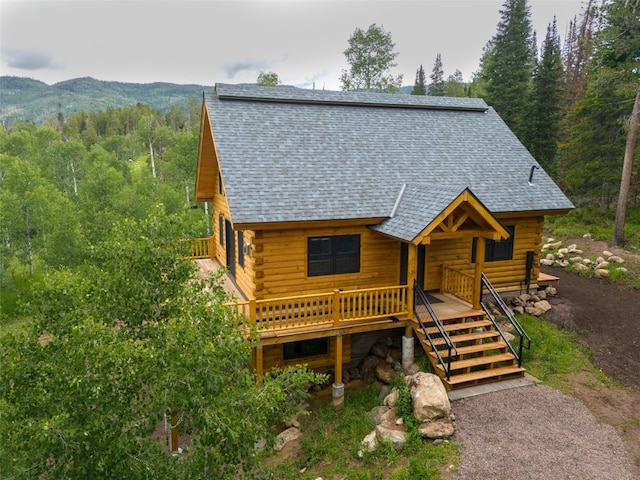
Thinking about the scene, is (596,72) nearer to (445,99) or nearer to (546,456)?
(445,99)

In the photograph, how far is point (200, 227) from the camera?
22.6 ft

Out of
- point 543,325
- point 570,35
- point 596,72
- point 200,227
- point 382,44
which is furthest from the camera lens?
point 570,35

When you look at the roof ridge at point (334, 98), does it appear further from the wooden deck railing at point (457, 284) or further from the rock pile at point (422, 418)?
the rock pile at point (422, 418)

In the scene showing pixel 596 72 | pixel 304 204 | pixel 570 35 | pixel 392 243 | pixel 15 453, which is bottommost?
pixel 15 453

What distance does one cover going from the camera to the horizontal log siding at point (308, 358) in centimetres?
1263

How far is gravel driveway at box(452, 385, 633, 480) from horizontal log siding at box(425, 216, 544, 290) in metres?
4.54

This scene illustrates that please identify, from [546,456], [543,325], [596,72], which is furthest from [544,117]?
[546,456]

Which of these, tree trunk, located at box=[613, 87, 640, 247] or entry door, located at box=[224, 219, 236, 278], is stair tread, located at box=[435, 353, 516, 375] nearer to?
entry door, located at box=[224, 219, 236, 278]

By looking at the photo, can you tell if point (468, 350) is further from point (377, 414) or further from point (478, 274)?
point (377, 414)

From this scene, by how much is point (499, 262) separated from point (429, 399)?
7.08 metres

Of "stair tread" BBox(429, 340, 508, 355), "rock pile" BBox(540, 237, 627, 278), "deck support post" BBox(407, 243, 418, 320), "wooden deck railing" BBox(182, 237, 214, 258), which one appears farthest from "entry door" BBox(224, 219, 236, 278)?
"rock pile" BBox(540, 237, 627, 278)

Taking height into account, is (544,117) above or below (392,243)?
above

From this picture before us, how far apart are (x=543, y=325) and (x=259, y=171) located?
10011 mm

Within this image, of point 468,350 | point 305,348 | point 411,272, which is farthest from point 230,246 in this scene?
point 468,350
